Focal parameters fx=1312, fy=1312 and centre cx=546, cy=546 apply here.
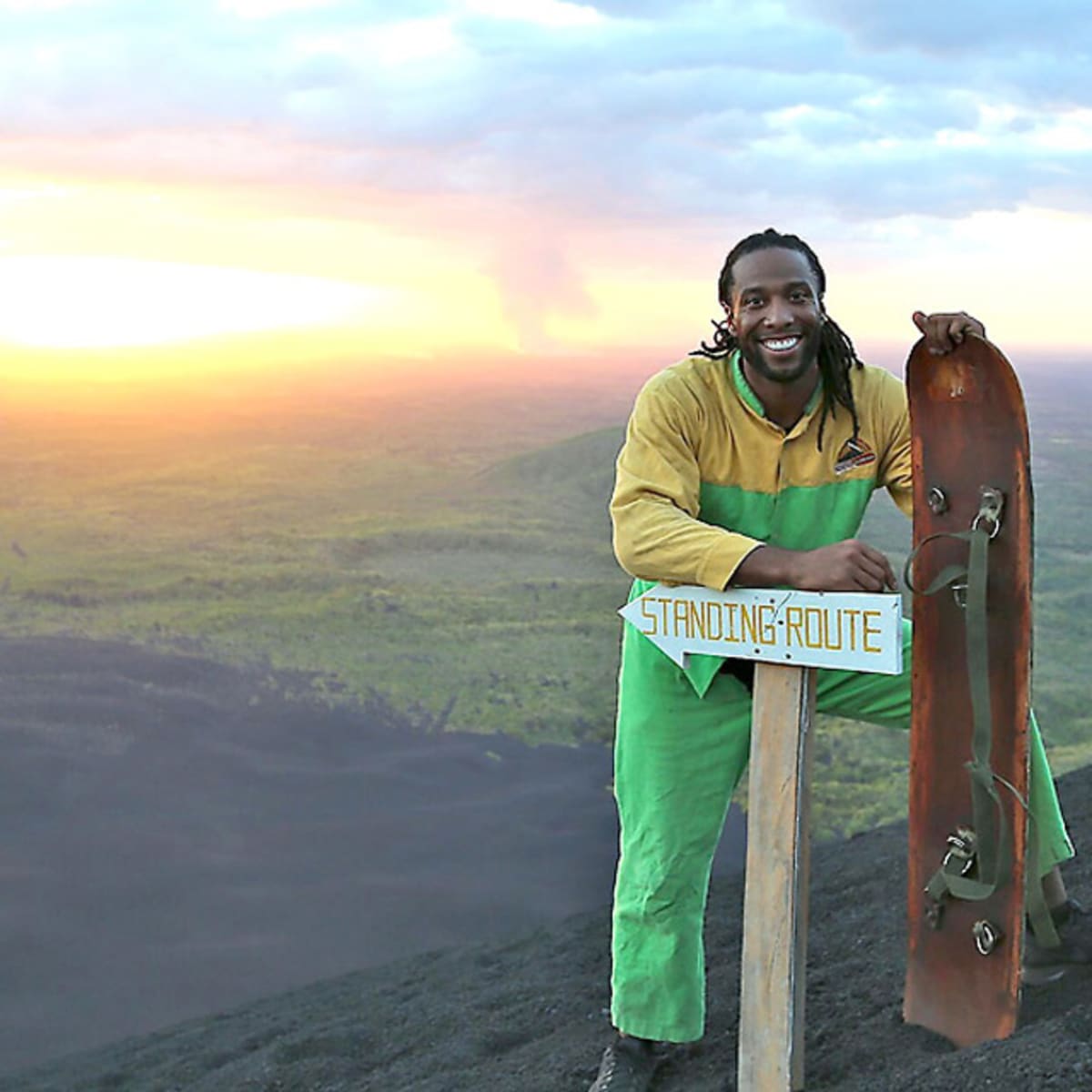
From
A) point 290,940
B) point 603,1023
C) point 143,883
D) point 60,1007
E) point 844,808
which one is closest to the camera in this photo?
point 603,1023

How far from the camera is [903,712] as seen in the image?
2.53 meters

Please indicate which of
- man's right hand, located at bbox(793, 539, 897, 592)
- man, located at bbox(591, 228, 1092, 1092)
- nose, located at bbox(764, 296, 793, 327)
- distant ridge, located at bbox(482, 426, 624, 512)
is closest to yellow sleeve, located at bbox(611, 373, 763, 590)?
man, located at bbox(591, 228, 1092, 1092)

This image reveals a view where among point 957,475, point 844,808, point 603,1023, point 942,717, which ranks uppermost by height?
point 957,475

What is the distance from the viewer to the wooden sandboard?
2.31 m

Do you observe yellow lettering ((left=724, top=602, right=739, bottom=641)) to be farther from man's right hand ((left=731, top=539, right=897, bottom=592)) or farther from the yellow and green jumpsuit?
the yellow and green jumpsuit

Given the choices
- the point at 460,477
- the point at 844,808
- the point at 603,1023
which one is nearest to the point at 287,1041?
the point at 603,1023

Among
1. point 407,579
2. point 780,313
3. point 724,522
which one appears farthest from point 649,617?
point 407,579

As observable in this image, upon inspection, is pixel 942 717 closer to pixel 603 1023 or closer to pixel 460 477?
pixel 603 1023

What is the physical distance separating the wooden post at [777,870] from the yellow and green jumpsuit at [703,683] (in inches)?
8.7

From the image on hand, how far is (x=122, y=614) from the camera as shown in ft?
34.7

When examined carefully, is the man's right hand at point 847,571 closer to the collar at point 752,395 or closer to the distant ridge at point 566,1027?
the collar at point 752,395

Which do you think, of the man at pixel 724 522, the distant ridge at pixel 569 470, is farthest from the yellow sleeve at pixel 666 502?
the distant ridge at pixel 569 470

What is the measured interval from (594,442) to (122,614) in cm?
1075

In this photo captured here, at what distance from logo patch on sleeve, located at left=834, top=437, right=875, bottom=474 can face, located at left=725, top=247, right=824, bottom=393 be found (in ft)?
0.60
